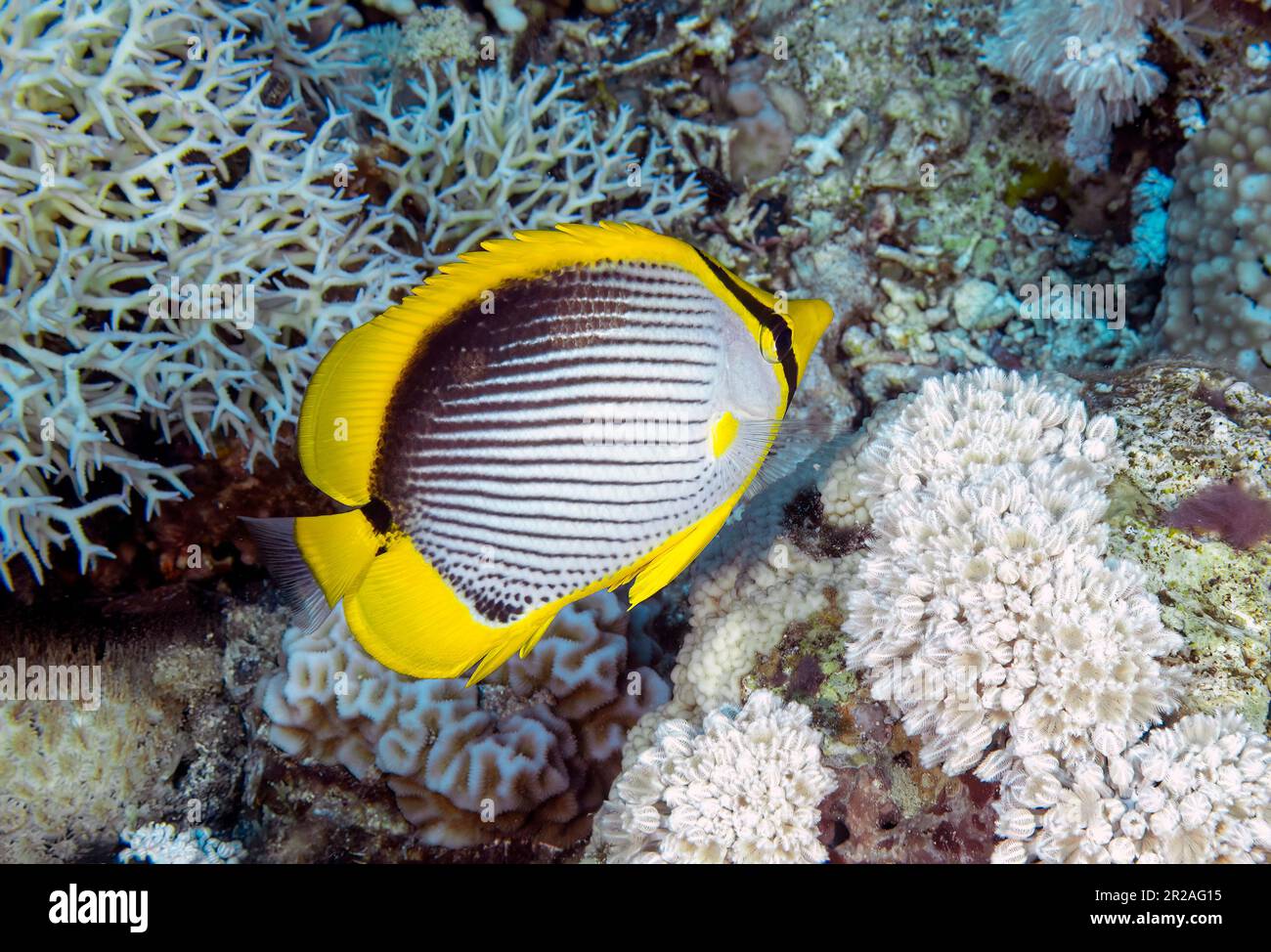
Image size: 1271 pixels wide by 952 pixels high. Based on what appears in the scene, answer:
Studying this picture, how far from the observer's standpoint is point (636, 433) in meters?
1.90

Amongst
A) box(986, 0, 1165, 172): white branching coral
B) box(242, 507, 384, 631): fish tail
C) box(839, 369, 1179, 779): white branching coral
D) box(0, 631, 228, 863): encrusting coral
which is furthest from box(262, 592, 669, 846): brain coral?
box(986, 0, 1165, 172): white branching coral

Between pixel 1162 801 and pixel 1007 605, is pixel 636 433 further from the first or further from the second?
pixel 1162 801

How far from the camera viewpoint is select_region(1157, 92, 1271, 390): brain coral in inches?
140

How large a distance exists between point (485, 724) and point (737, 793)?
1.42 m

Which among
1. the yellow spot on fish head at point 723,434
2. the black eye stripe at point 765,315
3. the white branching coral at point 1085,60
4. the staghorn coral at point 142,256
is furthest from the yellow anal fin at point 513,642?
the white branching coral at point 1085,60

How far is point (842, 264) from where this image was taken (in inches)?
170

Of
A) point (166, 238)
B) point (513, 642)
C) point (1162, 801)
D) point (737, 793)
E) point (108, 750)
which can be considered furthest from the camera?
point (108, 750)

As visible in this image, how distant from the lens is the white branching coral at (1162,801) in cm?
186

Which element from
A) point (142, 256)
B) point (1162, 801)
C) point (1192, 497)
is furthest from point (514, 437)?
point (142, 256)

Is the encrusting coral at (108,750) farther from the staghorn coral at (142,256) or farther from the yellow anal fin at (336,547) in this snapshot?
the yellow anal fin at (336,547)

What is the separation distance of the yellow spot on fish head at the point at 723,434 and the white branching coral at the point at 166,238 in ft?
6.58

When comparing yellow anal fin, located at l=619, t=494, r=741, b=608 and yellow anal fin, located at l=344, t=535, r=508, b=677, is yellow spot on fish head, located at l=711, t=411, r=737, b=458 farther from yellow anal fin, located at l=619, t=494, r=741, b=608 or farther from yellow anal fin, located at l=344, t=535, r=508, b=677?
yellow anal fin, located at l=344, t=535, r=508, b=677

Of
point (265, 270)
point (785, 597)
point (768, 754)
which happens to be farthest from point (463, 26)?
point (768, 754)

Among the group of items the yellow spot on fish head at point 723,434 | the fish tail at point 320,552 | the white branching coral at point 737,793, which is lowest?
the white branching coral at point 737,793
